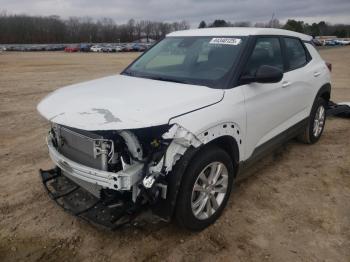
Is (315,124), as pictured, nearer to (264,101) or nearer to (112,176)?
(264,101)

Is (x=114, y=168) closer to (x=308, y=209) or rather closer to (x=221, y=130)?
(x=221, y=130)

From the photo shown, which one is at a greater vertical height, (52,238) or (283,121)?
(283,121)

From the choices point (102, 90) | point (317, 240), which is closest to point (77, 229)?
point (102, 90)

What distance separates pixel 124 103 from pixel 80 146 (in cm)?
57

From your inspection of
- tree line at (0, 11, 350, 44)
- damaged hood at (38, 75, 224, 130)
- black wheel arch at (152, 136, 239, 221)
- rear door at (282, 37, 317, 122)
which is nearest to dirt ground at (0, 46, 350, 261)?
black wheel arch at (152, 136, 239, 221)

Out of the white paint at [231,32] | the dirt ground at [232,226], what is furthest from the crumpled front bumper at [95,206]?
the white paint at [231,32]

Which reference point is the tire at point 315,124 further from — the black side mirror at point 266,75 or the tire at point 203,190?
the tire at point 203,190

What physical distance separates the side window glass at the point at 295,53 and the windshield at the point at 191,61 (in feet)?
3.73

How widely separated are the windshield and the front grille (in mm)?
1195

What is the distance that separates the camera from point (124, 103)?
10.0 ft

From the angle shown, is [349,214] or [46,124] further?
[46,124]

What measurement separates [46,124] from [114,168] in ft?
15.4

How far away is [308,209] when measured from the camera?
12.8 feet

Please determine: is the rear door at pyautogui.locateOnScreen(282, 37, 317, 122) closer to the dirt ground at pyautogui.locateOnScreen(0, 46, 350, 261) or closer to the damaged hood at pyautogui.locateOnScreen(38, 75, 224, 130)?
the dirt ground at pyautogui.locateOnScreen(0, 46, 350, 261)
